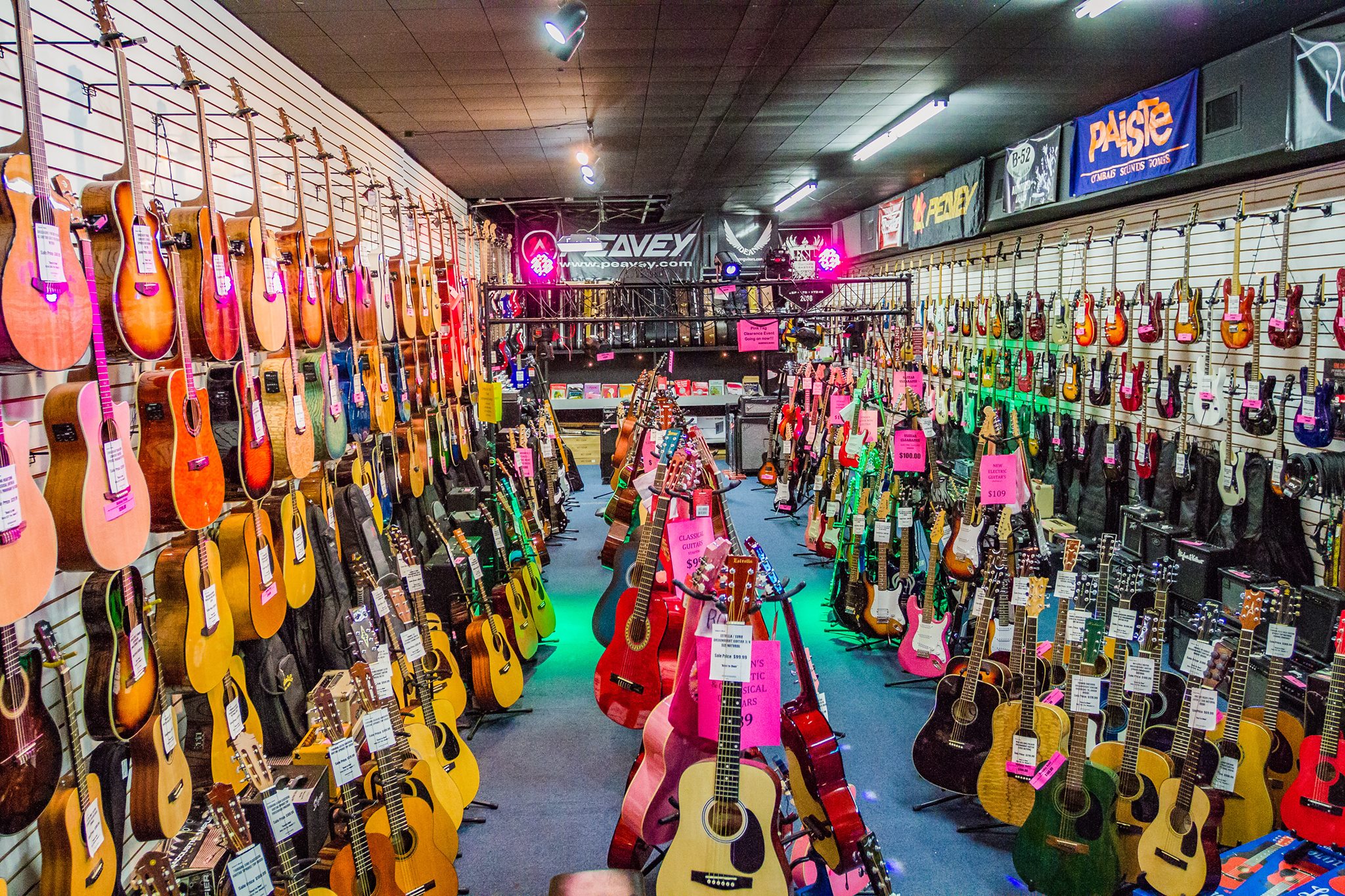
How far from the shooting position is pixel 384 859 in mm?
2551

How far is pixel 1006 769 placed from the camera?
10.3 ft

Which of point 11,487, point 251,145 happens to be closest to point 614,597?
point 251,145

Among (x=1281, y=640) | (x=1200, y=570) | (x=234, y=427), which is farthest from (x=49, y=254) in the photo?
(x=1200, y=570)

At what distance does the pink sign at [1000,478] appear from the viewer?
403 cm

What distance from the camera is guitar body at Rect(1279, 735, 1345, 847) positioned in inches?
109

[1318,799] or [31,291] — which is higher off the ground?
[31,291]

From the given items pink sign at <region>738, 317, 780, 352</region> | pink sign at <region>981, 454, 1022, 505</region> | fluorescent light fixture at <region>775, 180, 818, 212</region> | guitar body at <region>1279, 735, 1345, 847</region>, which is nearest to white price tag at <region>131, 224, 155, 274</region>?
pink sign at <region>981, 454, 1022, 505</region>

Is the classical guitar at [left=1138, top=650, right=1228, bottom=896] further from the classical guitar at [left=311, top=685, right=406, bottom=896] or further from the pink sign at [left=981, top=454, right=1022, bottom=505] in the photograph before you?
the classical guitar at [left=311, top=685, right=406, bottom=896]

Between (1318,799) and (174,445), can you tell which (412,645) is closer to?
(174,445)

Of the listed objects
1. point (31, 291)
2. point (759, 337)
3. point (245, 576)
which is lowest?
point (245, 576)

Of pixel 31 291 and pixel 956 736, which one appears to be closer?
pixel 31 291

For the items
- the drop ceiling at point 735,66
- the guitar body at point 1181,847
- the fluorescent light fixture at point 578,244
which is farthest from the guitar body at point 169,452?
the fluorescent light fixture at point 578,244

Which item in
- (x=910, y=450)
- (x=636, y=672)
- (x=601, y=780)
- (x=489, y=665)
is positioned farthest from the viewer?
(x=910, y=450)

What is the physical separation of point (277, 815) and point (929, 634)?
3124mm
